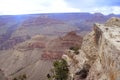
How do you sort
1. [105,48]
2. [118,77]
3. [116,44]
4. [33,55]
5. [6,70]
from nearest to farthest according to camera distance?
[118,77]
[116,44]
[105,48]
[6,70]
[33,55]

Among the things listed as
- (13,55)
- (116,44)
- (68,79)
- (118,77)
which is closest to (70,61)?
(68,79)

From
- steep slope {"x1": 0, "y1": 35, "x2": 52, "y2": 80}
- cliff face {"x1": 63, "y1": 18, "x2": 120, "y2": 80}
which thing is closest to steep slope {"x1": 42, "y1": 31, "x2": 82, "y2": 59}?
steep slope {"x1": 0, "y1": 35, "x2": 52, "y2": 80}

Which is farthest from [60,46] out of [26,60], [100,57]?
[100,57]

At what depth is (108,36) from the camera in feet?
115

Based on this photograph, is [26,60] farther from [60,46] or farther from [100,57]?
[100,57]

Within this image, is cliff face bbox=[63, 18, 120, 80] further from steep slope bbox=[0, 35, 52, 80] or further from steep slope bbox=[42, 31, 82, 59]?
steep slope bbox=[0, 35, 52, 80]

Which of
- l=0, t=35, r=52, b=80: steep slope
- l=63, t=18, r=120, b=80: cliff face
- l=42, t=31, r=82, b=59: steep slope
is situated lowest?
l=0, t=35, r=52, b=80: steep slope

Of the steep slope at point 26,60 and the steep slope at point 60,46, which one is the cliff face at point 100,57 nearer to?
the steep slope at point 60,46

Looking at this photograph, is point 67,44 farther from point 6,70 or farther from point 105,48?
point 105,48

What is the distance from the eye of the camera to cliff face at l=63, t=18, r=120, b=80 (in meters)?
29.3

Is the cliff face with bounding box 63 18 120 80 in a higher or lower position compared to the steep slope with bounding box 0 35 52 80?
higher

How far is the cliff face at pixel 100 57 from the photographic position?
29261 millimetres

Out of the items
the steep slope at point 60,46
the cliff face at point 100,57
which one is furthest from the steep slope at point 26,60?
the cliff face at point 100,57

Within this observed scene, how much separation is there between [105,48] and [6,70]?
442ft
